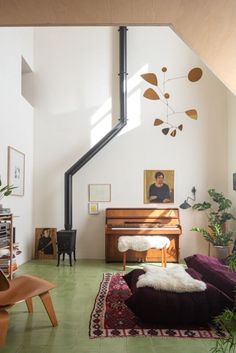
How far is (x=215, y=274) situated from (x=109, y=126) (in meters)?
4.33

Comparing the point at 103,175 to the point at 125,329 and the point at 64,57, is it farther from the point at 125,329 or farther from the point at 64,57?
the point at 125,329

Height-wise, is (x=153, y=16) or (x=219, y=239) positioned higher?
(x=153, y=16)

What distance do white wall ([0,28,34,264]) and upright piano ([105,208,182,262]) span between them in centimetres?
162

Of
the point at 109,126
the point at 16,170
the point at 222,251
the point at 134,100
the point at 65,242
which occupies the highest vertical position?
the point at 134,100

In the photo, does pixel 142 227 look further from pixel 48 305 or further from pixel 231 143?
pixel 48 305

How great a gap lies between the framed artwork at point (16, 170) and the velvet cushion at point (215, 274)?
10.6ft

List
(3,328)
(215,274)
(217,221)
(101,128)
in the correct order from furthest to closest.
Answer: (101,128) → (217,221) → (215,274) → (3,328)

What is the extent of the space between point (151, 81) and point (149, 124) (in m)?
0.96

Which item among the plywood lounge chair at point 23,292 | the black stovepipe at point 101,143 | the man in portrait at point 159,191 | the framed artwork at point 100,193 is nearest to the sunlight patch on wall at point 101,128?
the black stovepipe at point 101,143

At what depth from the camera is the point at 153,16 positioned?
5.79ft

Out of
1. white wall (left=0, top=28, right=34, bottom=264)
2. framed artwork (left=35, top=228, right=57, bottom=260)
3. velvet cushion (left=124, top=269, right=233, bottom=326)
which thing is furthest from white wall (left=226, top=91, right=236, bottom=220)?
white wall (left=0, top=28, right=34, bottom=264)

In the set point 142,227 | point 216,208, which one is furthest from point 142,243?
point 216,208

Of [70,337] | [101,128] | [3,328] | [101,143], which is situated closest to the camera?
[3,328]

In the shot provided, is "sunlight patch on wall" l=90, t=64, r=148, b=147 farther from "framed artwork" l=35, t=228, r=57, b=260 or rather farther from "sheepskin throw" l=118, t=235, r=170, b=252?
"sheepskin throw" l=118, t=235, r=170, b=252
